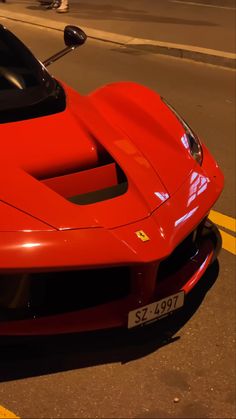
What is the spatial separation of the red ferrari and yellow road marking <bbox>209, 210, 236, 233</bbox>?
0.82 metres

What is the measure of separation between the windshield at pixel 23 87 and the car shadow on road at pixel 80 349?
1088mm

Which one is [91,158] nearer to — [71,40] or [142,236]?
[142,236]

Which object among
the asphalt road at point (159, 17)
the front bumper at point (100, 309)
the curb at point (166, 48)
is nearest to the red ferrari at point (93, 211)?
the front bumper at point (100, 309)

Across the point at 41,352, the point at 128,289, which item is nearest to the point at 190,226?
the point at 128,289

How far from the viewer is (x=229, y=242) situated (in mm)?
3752

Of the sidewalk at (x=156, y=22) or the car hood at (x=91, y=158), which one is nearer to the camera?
the car hood at (x=91, y=158)

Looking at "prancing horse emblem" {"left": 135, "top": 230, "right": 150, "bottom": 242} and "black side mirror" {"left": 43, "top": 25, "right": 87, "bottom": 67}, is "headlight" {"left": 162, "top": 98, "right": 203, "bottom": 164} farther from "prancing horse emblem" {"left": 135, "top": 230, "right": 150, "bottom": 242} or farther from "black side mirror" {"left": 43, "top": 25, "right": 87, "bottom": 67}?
"black side mirror" {"left": 43, "top": 25, "right": 87, "bottom": 67}

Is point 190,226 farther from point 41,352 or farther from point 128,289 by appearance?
point 41,352

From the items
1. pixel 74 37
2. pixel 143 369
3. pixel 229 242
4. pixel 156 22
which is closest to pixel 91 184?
pixel 143 369

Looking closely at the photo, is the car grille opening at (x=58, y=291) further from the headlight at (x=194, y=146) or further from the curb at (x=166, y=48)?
the curb at (x=166, y=48)

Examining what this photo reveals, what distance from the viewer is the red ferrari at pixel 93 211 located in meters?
2.34

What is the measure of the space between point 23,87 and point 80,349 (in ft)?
4.67

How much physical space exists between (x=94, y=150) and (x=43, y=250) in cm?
80

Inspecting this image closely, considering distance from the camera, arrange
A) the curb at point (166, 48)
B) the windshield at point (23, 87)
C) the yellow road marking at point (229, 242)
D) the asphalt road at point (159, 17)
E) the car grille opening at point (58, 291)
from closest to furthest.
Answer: the car grille opening at point (58, 291) → the windshield at point (23, 87) → the yellow road marking at point (229, 242) → the curb at point (166, 48) → the asphalt road at point (159, 17)
